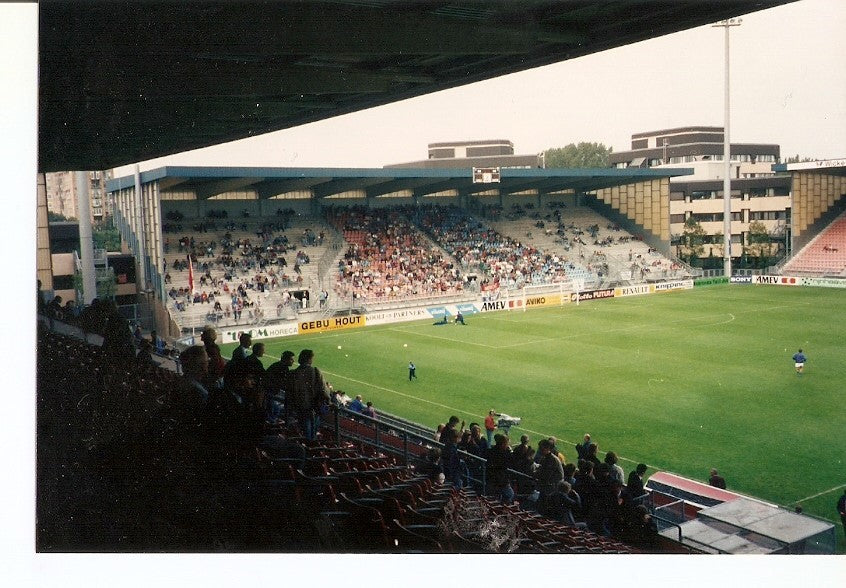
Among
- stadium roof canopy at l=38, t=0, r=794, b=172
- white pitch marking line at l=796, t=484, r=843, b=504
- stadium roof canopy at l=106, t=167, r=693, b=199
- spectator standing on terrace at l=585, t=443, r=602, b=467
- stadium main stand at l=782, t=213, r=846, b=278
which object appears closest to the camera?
stadium roof canopy at l=38, t=0, r=794, b=172

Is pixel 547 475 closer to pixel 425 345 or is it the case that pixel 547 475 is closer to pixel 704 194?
pixel 425 345

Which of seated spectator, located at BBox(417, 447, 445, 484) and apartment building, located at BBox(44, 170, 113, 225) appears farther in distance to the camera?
apartment building, located at BBox(44, 170, 113, 225)

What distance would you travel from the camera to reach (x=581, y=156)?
23031 millimetres

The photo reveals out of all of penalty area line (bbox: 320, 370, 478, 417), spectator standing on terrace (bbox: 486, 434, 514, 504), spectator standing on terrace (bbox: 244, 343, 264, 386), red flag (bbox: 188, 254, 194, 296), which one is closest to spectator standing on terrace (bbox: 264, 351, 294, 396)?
spectator standing on terrace (bbox: 244, 343, 264, 386)

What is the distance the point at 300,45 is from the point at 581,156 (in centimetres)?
1831

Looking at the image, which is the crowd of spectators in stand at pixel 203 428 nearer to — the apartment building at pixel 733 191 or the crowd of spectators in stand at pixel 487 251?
the crowd of spectators in stand at pixel 487 251

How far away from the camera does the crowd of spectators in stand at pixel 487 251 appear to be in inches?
896

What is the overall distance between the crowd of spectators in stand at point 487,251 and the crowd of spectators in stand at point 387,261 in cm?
56

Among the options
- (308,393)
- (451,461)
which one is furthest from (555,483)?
(308,393)

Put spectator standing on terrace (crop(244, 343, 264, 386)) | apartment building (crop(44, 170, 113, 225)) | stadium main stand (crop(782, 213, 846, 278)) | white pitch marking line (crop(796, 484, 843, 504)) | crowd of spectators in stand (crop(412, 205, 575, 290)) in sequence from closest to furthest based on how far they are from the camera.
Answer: spectator standing on terrace (crop(244, 343, 264, 386)) → white pitch marking line (crop(796, 484, 843, 504)) → apartment building (crop(44, 170, 113, 225)) → crowd of spectators in stand (crop(412, 205, 575, 290)) → stadium main stand (crop(782, 213, 846, 278))

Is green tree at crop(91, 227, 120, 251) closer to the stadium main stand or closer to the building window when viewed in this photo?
the building window

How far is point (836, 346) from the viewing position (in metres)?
16.9

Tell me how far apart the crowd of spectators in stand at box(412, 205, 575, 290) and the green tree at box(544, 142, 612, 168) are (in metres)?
2.72

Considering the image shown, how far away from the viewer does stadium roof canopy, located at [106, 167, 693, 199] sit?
16000 mm
